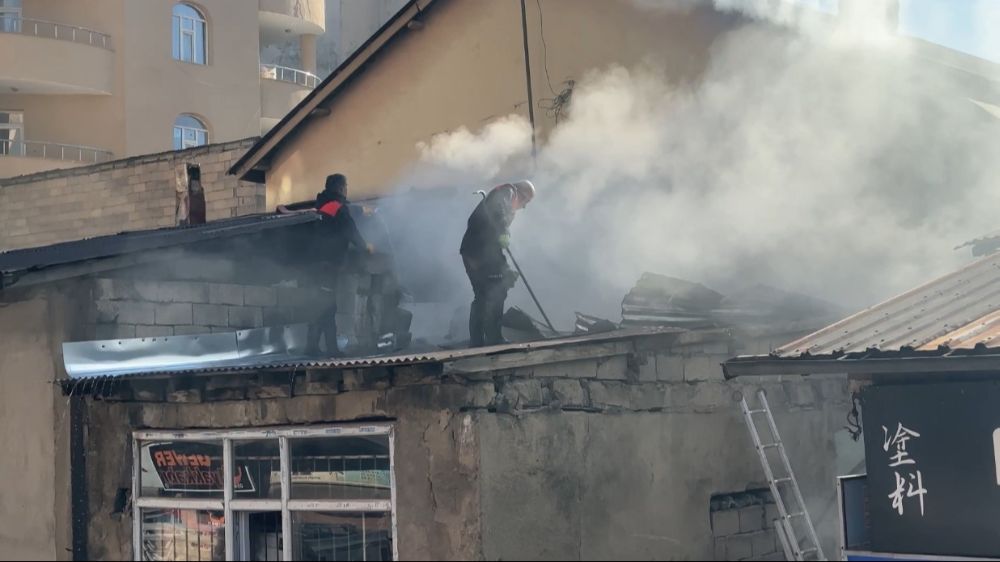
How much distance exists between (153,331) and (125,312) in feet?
1.24

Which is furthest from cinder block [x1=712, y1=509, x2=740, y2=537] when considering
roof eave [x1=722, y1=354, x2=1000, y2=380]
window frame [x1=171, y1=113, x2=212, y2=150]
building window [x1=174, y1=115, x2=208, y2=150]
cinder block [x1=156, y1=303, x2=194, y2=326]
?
building window [x1=174, y1=115, x2=208, y2=150]

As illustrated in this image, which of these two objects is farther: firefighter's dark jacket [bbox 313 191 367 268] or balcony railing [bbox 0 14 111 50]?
balcony railing [bbox 0 14 111 50]

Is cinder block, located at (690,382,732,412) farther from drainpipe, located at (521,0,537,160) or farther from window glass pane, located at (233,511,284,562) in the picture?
drainpipe, located at (521,0,537,160)

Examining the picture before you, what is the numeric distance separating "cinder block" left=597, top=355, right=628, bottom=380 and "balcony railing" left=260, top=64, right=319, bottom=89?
24.4 metres

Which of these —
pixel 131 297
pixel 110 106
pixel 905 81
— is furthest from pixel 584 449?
pixel 110 106

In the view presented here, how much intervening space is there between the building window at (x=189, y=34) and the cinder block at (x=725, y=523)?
23.5 m

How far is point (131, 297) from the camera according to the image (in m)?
10.8

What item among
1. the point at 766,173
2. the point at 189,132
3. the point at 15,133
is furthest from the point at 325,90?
the point at 15,133

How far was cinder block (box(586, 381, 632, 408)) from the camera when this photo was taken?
9445mm

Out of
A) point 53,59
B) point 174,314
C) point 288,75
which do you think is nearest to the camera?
point 174,314

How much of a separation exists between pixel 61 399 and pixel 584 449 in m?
4.43

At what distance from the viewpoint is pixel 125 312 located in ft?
35.2

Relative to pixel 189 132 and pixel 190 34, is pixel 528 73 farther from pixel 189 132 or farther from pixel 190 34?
pixel 190 34

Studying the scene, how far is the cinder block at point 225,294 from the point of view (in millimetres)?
11781
